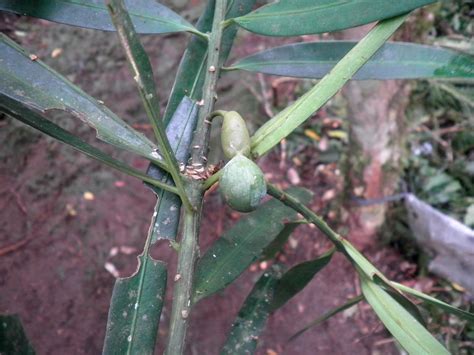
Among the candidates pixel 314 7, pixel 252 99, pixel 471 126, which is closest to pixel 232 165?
pixel 314 7

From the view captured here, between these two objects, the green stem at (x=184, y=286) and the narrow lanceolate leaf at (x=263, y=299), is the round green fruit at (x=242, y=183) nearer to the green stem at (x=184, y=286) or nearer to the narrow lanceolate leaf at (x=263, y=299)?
the green stem at (x=184, y=286)

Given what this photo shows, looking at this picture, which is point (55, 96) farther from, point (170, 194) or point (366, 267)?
point (366, 267)

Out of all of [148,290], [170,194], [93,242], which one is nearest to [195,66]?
[170,194]

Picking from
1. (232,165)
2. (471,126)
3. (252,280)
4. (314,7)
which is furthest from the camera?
(471,126)

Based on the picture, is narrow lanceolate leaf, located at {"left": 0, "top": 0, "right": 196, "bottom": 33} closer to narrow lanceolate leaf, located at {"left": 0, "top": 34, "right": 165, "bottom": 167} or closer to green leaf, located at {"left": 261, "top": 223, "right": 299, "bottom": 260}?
narrow lanceolate leaf, located at {"left": 0, "top": 34, "right": 165, "bottom": 167}

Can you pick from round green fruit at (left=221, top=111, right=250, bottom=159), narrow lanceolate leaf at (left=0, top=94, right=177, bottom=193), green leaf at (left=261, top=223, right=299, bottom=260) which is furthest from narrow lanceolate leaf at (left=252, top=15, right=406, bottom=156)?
green leaf at (left=261, top=223, right=299, bottom=260)

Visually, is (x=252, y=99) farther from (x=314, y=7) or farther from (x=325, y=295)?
(x=314, y=7)

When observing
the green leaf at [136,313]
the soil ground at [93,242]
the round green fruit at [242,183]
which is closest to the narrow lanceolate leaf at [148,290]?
the green leaf at [136,313]
